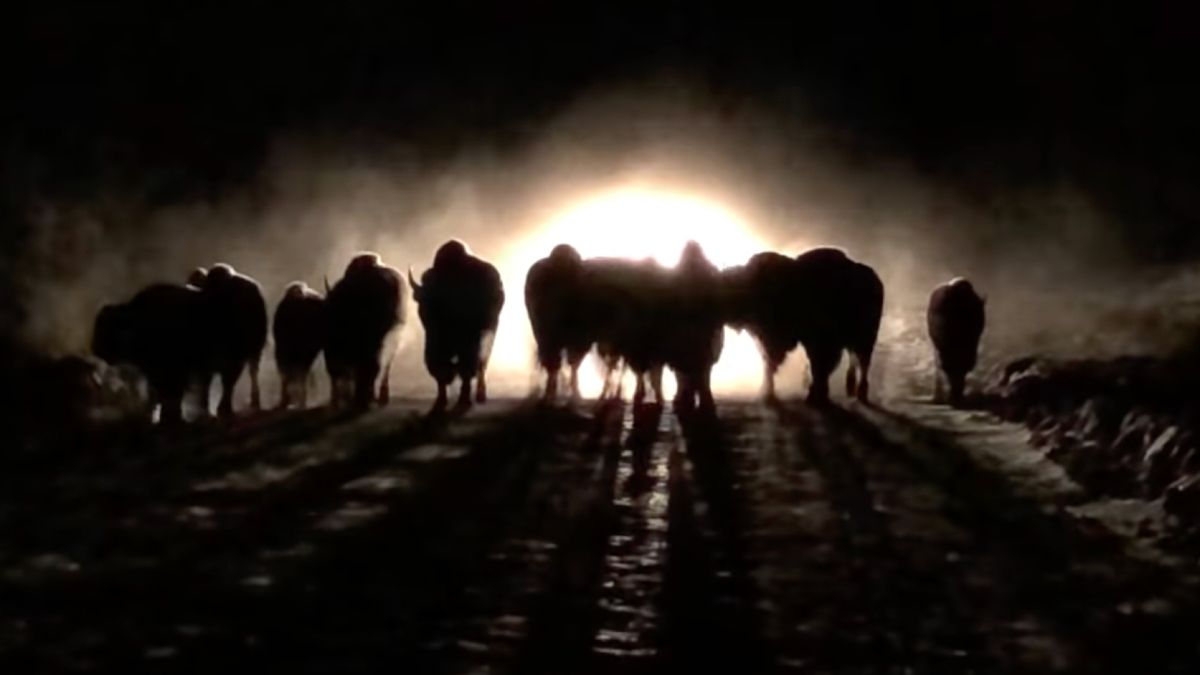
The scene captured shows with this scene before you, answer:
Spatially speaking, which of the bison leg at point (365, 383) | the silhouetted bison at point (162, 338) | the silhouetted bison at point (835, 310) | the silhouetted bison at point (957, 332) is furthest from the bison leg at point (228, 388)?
the silhouetted bison at point (957, 332)

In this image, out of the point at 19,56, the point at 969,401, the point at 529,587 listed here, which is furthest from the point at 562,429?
the point at 19,56

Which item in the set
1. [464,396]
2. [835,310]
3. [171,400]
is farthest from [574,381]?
[171,400]

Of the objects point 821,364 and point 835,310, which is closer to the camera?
point 821,364

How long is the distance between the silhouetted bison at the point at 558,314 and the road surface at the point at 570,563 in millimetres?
3677

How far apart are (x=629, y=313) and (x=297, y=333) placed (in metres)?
4.41

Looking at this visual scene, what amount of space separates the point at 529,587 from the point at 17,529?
4.10 m

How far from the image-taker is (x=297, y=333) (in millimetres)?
23109

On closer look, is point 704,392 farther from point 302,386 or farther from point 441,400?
point 302,386

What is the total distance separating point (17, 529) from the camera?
13453mm

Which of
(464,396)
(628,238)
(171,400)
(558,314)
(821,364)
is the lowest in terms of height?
(171,400)

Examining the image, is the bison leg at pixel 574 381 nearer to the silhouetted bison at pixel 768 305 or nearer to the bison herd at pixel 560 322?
the bison herd at pixel 560 322

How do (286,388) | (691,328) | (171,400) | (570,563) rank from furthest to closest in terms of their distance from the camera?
(286,388), (171,400), (691,328), (570,563)

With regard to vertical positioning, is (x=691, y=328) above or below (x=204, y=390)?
above

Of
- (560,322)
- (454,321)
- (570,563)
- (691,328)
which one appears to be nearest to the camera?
(570,563)
